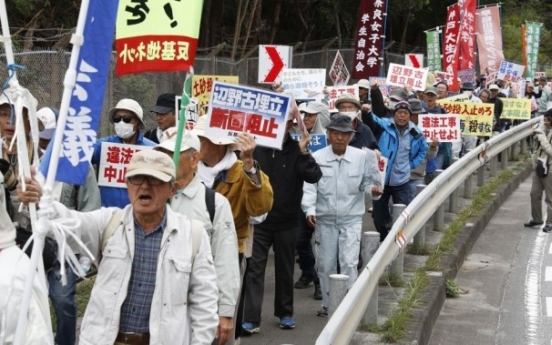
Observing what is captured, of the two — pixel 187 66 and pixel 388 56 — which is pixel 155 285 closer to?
pixel 187 66

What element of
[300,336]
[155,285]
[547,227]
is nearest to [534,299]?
[300,336]

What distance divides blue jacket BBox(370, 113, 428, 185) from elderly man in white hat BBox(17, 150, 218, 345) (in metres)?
7.31

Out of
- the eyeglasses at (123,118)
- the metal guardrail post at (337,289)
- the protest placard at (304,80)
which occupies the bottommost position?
the metal guardrail post at (337,289)

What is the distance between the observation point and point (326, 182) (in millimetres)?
Result: 9250

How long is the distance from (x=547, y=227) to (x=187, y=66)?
9.81 m

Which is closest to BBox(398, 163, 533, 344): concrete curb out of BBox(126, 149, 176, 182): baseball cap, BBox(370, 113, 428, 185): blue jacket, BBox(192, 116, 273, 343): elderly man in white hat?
BBox(370, 113, 428, 185): blue jacket

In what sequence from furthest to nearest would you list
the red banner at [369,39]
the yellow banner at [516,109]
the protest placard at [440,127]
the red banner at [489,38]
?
the red banner at [489,38], the yellow banner at [516,109], the red banner at [369,39], the protest placard at [440,127]

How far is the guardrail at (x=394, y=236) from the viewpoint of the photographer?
240 inches

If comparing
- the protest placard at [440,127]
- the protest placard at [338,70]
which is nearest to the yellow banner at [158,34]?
the protest placard at [440,127]

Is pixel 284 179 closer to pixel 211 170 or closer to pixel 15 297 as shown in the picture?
pixel 211 170

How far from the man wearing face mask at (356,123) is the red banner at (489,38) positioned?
679 inches

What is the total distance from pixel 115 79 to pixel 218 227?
9.70m

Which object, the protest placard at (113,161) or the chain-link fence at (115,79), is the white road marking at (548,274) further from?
the chain-link fence at (115,79)

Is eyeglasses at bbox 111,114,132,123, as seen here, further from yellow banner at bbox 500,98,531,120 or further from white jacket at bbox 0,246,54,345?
yellow banner at bbox 500,98,531,120
